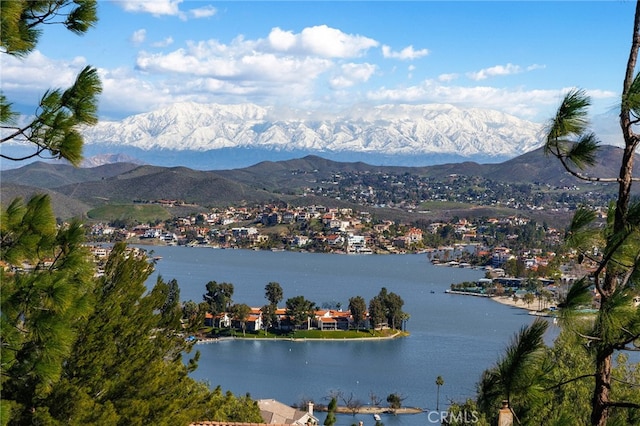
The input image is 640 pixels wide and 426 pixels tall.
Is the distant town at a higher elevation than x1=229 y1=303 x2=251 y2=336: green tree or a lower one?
higher

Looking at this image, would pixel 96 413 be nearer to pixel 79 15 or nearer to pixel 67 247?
pixel 67 247

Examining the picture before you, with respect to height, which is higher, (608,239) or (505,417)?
(608,239)

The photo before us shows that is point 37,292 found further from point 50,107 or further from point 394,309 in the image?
point 394,309

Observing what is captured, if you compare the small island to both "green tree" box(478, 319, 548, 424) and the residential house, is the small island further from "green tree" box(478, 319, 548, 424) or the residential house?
"green tree" box(478, 319, 548, 424)

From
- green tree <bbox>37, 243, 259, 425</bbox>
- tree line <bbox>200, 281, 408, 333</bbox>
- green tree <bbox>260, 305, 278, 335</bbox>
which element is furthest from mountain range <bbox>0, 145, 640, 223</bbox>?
green tree <bbox>37, 243, 259, 425</bbox>

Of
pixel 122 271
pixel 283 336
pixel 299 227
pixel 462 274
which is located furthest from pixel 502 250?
pixel 122 271

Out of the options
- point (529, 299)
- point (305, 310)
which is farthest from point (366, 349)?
point (529, 299)

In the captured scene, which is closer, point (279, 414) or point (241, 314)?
point (279, 414)
